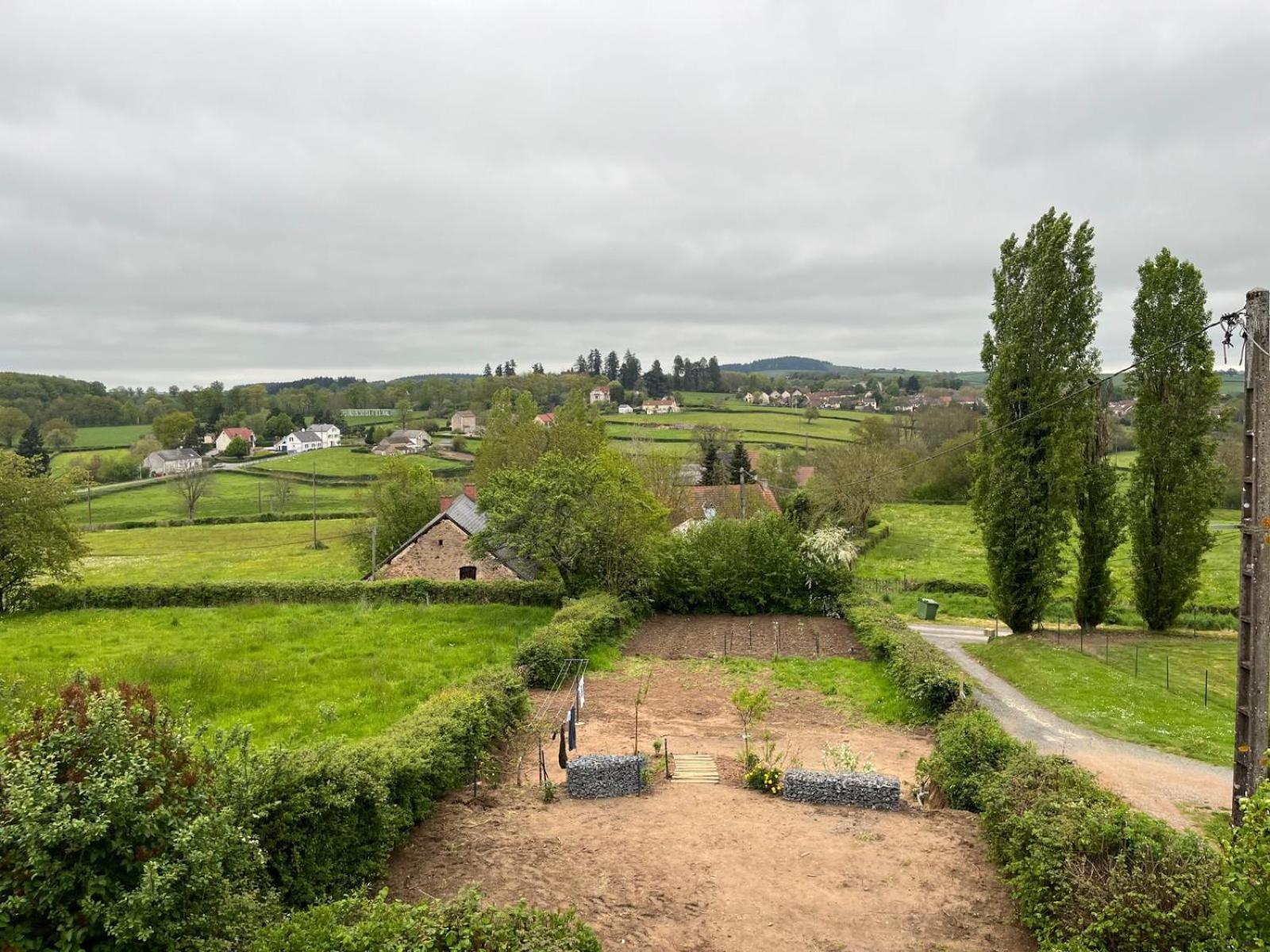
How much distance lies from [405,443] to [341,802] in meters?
88.9

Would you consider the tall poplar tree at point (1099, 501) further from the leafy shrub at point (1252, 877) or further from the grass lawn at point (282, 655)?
the leafy shrub at point (1252, 877)

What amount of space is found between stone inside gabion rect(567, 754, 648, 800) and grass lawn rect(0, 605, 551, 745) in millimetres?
5449

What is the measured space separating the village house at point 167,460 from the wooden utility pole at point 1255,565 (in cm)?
9413

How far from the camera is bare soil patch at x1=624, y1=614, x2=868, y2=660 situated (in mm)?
25281

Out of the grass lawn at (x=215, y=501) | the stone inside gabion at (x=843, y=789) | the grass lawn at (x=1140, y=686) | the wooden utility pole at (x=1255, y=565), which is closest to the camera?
the wooden utility pole at (x=1255, y=565)

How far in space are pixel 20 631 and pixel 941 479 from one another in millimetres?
59494

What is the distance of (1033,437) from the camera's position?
2458cm

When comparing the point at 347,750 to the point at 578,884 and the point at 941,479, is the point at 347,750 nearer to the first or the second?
the point at 578,884

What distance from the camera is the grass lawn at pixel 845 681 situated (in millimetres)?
18906

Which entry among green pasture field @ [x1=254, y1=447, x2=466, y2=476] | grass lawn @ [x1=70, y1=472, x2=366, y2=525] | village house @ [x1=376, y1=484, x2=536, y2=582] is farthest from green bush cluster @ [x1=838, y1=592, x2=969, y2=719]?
green pasture field @ [x1=254, y1=447, x2=466, y2=476]

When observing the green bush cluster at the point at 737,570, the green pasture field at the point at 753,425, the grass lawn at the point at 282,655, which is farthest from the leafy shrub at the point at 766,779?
the green pasture field at the point at 753,425

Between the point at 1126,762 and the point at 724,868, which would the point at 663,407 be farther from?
the point at 724,868

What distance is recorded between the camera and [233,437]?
107312mm

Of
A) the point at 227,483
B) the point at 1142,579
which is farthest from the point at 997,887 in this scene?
the point at 227,483
